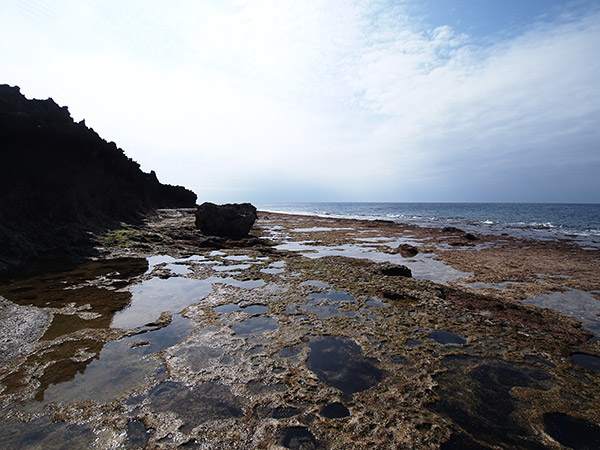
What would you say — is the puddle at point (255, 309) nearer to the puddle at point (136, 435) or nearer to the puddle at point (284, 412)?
the puddle at point (284, 412)

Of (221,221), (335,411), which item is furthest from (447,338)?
(221,221)

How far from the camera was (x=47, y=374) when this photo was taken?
5.49 meters

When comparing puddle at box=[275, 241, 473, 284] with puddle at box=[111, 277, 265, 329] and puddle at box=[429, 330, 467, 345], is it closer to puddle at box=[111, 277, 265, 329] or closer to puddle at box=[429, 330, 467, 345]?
puddle at box=[429, 330, 467, 345]

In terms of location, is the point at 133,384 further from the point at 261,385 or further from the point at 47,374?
the point at 261,385

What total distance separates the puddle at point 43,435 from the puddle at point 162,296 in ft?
11.6

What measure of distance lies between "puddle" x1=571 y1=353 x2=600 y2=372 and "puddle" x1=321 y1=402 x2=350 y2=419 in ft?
19.2

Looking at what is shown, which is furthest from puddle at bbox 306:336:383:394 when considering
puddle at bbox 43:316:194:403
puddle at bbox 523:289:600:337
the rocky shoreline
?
puddle at bbox 523:289:600:337

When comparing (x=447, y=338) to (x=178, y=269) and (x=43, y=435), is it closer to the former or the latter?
(x=43, y=435)

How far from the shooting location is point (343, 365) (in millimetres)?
6160

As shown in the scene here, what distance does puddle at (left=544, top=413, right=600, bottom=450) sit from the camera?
418 centimetres

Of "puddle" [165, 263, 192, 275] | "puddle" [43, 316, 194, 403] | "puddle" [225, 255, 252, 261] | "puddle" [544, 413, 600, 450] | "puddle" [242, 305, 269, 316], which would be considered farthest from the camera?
"puddle" [225, 255, 252, 261]

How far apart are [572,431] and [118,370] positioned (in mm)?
8207

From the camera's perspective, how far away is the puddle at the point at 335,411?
15.3ft

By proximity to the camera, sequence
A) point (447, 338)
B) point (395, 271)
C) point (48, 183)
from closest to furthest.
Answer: point (447, 338) < point (395, 271) < point (48, 183)
